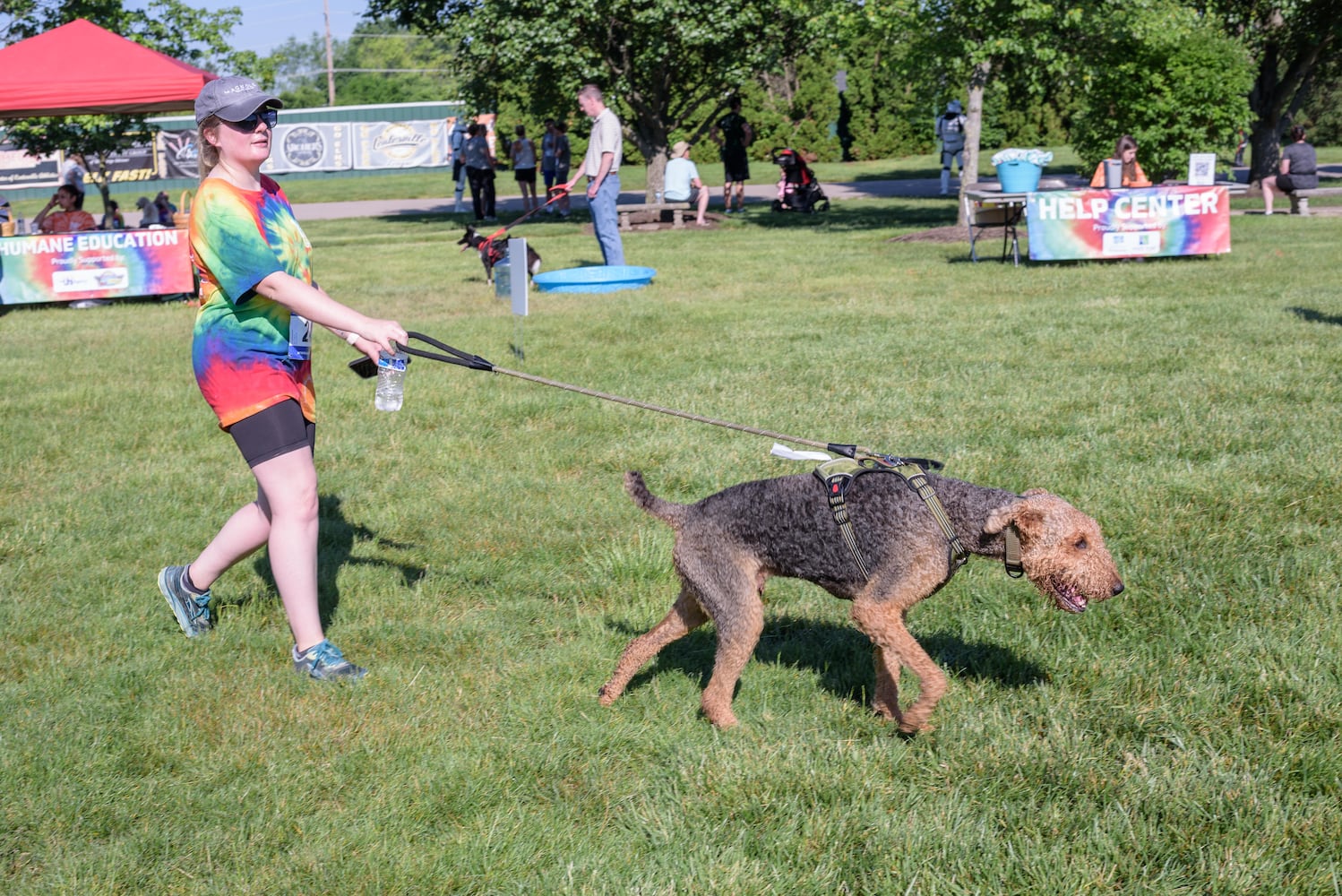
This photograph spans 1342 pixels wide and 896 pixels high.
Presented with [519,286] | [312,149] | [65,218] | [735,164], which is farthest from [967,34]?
[312,149]

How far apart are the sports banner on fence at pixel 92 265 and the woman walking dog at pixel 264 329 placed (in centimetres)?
1132

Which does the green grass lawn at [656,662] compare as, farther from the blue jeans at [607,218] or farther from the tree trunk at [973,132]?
the tree trunk at [973,132]

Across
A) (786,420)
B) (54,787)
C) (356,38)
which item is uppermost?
(356,38)

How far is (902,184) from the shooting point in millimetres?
31750

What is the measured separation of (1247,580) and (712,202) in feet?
82.8

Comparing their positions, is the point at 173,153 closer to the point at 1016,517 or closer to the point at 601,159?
the point at 601,159

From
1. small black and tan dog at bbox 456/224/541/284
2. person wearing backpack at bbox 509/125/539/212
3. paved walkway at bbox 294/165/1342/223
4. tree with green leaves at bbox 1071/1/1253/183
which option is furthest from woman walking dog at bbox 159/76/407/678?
person wearing backpack at bbox 509/125/539/212

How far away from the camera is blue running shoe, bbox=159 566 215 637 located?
4480 mm

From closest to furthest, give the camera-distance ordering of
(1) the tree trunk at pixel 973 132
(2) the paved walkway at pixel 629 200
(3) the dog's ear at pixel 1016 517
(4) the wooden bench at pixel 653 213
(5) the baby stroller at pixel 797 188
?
(3) the dog's ear at pixel 1016 517
(1) the tree trunk at pixel 973 132
(4) the wooden bench at pixel 653 213
(5) the baby stroller at pixel 797 188
(2) the paved walkway at pixel 629 200

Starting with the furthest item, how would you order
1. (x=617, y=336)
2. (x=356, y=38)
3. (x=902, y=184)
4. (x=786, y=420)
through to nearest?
(x=356, y=38) → (x=902, y=184) → (x=617, y=336) → (x=786, y=420)

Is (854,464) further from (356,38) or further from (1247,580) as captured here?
(356,38)

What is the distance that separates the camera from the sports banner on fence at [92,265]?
550 inches

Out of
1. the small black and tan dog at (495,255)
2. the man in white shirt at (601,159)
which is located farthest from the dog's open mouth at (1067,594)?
the small black and tan dog at (495,255)

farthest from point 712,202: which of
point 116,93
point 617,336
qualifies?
point 617,336
